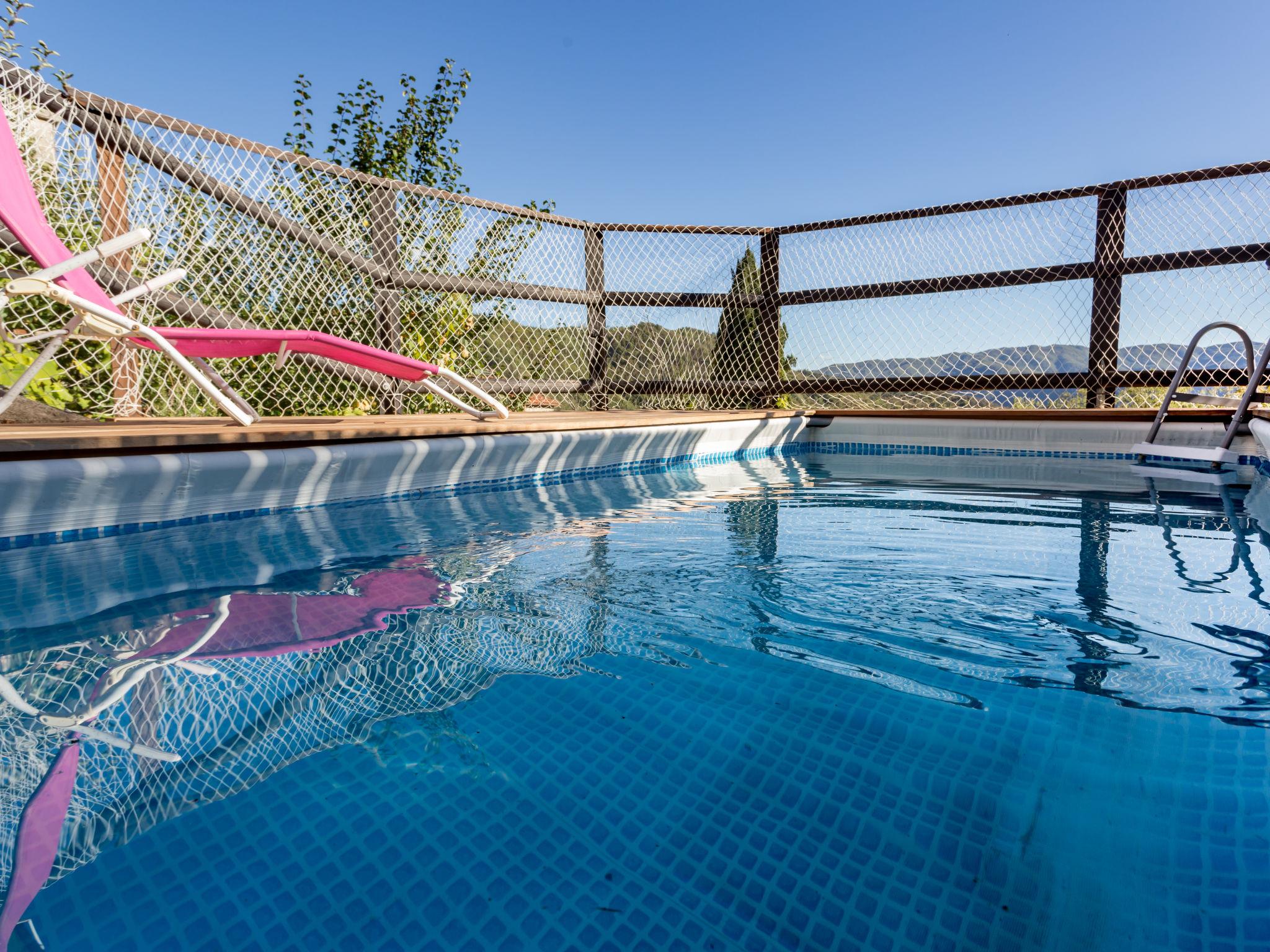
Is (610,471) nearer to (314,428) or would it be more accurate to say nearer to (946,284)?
(314,428)

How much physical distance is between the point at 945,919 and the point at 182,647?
1379 mm

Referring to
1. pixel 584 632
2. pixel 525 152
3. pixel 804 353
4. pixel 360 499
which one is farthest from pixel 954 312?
pixel 525 152

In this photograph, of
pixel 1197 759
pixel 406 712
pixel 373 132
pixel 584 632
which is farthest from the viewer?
pixel 373 132

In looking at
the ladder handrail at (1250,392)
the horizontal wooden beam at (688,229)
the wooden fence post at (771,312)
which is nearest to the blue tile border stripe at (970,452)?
the ladder handrail at (1250,392)

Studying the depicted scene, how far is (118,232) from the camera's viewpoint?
340cm

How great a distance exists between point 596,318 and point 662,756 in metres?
5.35

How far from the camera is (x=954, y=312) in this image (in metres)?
5.61

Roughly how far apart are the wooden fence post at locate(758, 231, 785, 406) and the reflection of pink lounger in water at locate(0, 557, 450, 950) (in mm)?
4763

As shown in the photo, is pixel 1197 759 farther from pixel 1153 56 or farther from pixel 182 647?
pixel 1153 56

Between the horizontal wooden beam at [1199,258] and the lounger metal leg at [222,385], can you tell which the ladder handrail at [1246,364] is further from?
the lounger metal leg at [222,385]

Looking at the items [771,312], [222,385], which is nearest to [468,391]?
[222,385]

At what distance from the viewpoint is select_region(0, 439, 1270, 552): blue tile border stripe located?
242 cm

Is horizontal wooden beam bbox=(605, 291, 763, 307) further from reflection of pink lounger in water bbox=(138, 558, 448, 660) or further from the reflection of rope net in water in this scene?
the reflection of rope net in water

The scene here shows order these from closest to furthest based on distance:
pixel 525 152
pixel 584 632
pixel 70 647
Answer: pixel 70 647
pixel 584 632
pixel 525 152
